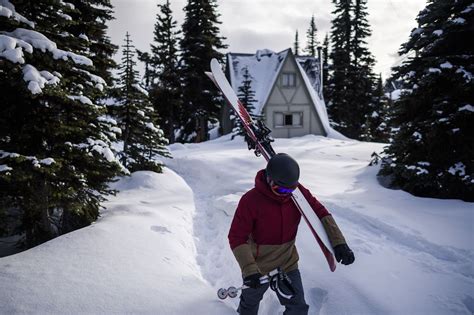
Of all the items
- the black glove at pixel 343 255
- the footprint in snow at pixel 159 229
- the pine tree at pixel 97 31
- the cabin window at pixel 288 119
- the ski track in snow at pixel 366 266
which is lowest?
the ski track in snow at pixel 366 266

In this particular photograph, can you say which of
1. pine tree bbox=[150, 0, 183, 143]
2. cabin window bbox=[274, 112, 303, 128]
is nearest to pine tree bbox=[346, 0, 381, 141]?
cabin window bbox=[274, 112, 303, 128]

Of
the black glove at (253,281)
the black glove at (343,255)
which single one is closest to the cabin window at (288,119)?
the black glove at (343,255)

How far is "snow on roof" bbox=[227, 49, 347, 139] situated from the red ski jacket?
21.6 metres

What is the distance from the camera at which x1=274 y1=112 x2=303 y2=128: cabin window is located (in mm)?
25734

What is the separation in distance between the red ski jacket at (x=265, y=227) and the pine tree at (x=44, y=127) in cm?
316

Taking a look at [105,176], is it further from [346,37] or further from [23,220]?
[346,37]

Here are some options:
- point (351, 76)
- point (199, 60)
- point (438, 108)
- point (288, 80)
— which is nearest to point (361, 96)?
point (351, 76)

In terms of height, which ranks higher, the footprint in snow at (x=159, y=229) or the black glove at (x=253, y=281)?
the black glove at (x=253, y=281)

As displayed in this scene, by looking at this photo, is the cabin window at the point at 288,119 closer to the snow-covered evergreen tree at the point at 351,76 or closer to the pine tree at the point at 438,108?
the snow-covered evergreen tree at the point at 351,76

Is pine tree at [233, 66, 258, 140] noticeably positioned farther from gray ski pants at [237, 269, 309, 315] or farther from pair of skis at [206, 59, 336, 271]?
gray ski pants at [237, 269, 309, 315]

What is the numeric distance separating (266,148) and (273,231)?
5.56 ft

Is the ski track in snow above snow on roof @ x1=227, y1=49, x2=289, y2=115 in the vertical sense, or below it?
below

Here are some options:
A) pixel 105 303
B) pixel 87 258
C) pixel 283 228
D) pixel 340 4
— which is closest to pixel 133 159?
pixel 87 258

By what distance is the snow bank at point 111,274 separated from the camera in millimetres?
2980
